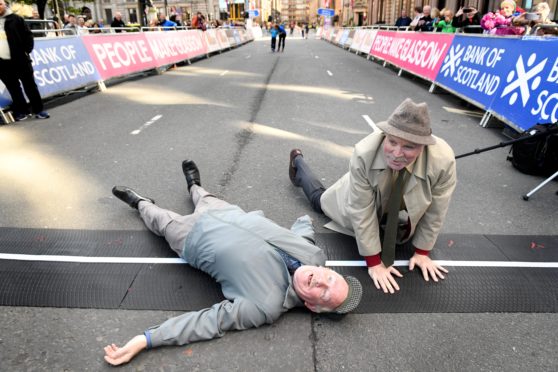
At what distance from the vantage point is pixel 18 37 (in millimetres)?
7355

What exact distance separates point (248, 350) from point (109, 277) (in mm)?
1347

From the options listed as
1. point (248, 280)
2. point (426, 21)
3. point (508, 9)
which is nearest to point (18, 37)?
point (248, 280)

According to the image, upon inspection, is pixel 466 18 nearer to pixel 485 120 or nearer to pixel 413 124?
pixel 485 120

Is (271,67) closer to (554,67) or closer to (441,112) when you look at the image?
(441,112)

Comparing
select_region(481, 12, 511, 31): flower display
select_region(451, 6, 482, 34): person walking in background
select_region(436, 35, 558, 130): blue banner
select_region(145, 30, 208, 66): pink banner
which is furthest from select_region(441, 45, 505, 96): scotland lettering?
select_region(145, 30, 208, 66): pink banner

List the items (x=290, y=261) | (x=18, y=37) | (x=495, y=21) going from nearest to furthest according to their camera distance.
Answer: (x=290, y=261)
(x=18, y=37)
(x=495, y=21)

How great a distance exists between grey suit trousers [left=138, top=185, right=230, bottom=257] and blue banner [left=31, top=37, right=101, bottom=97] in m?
6.82

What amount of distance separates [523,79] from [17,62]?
910 centimetres

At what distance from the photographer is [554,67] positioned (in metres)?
6.04

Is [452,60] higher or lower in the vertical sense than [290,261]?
higher

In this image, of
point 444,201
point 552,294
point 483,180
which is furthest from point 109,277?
point 483,180

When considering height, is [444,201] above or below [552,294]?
above

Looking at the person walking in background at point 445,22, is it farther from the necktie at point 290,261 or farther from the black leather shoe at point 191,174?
the necktie at point 290,261

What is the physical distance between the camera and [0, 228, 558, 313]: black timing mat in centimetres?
287
